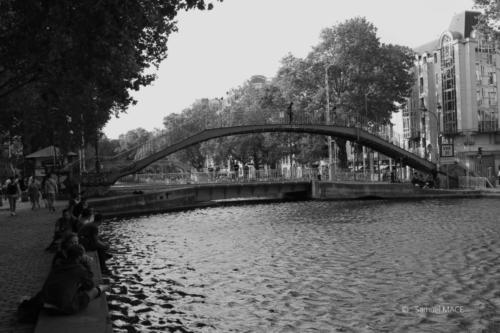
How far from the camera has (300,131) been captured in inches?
1861

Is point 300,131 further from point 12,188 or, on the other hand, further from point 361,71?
point 12,188

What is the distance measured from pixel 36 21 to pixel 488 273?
487 inches

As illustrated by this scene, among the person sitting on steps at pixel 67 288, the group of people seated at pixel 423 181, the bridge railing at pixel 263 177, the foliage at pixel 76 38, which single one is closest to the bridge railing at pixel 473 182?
the group of people seated at pixel 423 181

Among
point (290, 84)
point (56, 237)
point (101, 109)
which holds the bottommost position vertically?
point (56, 237)

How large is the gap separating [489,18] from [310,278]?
30.4 meters

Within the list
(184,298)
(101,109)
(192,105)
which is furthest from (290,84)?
(192,105)

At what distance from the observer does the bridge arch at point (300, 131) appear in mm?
41500

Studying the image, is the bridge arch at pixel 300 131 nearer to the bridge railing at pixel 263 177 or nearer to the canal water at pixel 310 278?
the bridge railing at pixel 263 177

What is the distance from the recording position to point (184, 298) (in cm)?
1039

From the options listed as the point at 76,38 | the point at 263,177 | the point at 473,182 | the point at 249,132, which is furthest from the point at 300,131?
the point at 76,38

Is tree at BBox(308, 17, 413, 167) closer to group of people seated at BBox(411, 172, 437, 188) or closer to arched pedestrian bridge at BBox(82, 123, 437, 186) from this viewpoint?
arched pedestrian bridge at BBox(82, 123, 437, 186)

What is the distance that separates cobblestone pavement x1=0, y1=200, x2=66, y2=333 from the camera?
8023 mm

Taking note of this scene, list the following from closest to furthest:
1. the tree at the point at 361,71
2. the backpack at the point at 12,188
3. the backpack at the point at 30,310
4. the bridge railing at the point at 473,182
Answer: the backpack at the point at 30,310 → the backpack at the point at 12,188 → the bridge railing at the point at 473,182 → the tree at the point at 361,71

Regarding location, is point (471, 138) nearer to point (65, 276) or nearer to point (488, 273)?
point (488, 273)
